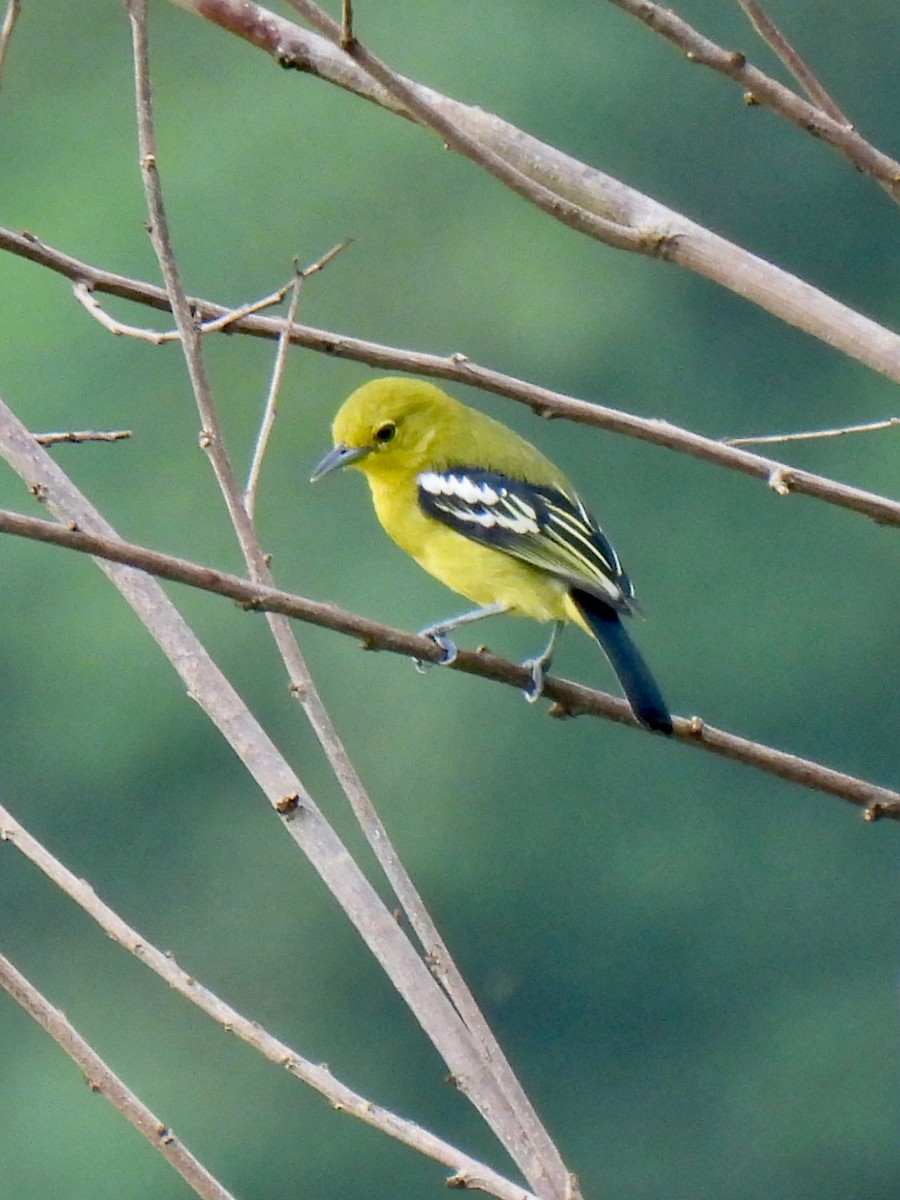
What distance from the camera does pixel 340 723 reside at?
14.5 meters

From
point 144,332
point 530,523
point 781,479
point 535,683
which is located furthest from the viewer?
point 530,523

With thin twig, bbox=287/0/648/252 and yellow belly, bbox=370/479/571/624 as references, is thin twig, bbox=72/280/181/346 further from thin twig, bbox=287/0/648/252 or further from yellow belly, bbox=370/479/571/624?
yellow belly, bbox=370/479/571/624

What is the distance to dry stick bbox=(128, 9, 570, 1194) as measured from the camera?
6.36 ft

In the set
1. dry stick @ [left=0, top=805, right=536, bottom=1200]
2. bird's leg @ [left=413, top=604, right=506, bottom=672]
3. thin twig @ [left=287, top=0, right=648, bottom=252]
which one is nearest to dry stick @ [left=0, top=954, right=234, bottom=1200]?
dry stick @ [left=0, top=805, right=536, bottom=1200]

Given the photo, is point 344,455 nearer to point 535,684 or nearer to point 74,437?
point 535,684

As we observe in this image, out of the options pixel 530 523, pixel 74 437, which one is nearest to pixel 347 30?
pixel 74 437

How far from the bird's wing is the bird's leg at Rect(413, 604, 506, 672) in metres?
0.10

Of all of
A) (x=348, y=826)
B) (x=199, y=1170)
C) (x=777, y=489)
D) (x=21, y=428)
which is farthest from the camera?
(x=348, y=826)

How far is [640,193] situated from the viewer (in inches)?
78.9

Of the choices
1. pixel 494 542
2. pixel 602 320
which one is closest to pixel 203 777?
Answer: pixel 602 320

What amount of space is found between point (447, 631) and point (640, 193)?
1061 mm

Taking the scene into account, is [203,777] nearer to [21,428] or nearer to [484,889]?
[484,889]

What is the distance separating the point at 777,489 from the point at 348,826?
493 inches

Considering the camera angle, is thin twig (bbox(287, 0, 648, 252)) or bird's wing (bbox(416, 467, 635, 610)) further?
bird's wing (bbox(416, 467, 635, 610))
